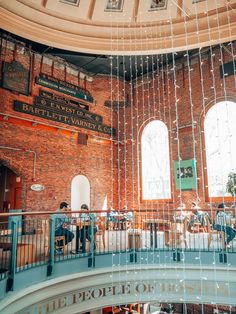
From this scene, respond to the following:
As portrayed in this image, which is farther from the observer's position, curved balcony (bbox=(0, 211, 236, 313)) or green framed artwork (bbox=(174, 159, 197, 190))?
green framed artwork (bbox=(174, 159, 197, 190))

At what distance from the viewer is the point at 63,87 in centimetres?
1084

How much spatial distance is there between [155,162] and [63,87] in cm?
471

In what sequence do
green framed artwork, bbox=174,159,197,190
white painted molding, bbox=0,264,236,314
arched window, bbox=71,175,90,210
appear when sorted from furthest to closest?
1. arched window, bbox=71,175,90,210
2. green framed artwork, bbox=174,159,197,190
3. white painted molding, bbox=0,264,236,314

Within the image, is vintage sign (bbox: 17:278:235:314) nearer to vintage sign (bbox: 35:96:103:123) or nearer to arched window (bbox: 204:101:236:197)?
arched window (bbox: 204:101:236:197)

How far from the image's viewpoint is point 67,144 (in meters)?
10.8

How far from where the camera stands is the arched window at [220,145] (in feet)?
31.9

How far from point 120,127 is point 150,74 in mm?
2623

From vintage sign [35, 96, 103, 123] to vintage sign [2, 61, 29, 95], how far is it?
23.6 inches

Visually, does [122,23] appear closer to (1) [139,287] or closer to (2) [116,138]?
(2) [116,138]

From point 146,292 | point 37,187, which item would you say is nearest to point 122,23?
point 37,187

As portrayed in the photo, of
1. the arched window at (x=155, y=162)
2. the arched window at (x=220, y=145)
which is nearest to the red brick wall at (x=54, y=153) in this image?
the arched window at (x=155, y=162)

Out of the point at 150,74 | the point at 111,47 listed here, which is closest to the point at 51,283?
the point at 111,47

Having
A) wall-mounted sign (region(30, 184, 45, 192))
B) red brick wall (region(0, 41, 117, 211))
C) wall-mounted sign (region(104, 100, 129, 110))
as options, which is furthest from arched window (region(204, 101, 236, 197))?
wall-mounted sign (region(30, 184, 45, 192))

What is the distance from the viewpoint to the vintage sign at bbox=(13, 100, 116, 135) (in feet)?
31.4
